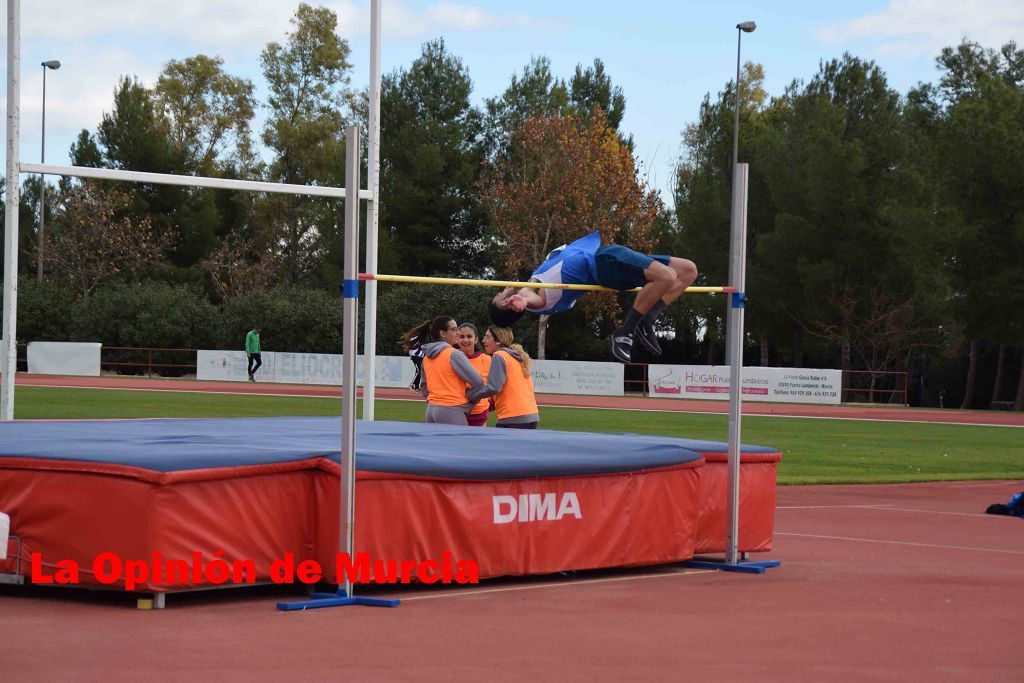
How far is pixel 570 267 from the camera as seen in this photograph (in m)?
7.97

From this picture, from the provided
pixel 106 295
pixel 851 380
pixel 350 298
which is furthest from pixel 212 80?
pixel 350 298

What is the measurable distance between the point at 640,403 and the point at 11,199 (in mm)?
22641

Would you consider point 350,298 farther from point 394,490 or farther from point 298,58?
point 298,58

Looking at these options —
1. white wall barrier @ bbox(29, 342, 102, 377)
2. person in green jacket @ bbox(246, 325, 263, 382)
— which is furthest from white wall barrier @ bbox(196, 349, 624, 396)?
white wall barrier @ bbox(29, 342, 102, 377)

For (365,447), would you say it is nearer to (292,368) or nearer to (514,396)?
(514,396)

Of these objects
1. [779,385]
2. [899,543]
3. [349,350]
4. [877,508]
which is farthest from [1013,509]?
[779,385]

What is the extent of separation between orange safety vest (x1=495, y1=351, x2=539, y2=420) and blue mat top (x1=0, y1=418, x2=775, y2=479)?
1210 millimetres

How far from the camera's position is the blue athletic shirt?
7926 millimetres

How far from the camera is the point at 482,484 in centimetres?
687

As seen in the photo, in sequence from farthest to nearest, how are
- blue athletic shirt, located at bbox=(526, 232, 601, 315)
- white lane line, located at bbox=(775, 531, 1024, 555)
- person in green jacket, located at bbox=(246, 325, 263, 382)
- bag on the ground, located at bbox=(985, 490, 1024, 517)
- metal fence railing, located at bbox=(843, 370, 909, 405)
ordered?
metal fence railing, located at bbox=(843, 370, 909, 405) → person in green jacket, located at bbox=(246, 325, 263, 382) → bag on the ground, located at bbox=(985, 490, 1024, 517) → white lane line, located at bbox=(775, 531, 1024, 555) → blue athletic shirt, located at bbox=(526, 232, 601, 315)

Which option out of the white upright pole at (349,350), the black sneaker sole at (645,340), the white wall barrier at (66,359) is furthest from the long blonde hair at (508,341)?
the white wall barrier at (66,359)

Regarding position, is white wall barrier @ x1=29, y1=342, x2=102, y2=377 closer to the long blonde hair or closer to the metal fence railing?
the metal fence railing

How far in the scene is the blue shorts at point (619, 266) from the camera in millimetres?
7715

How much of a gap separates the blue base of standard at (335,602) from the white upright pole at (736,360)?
232 cm
